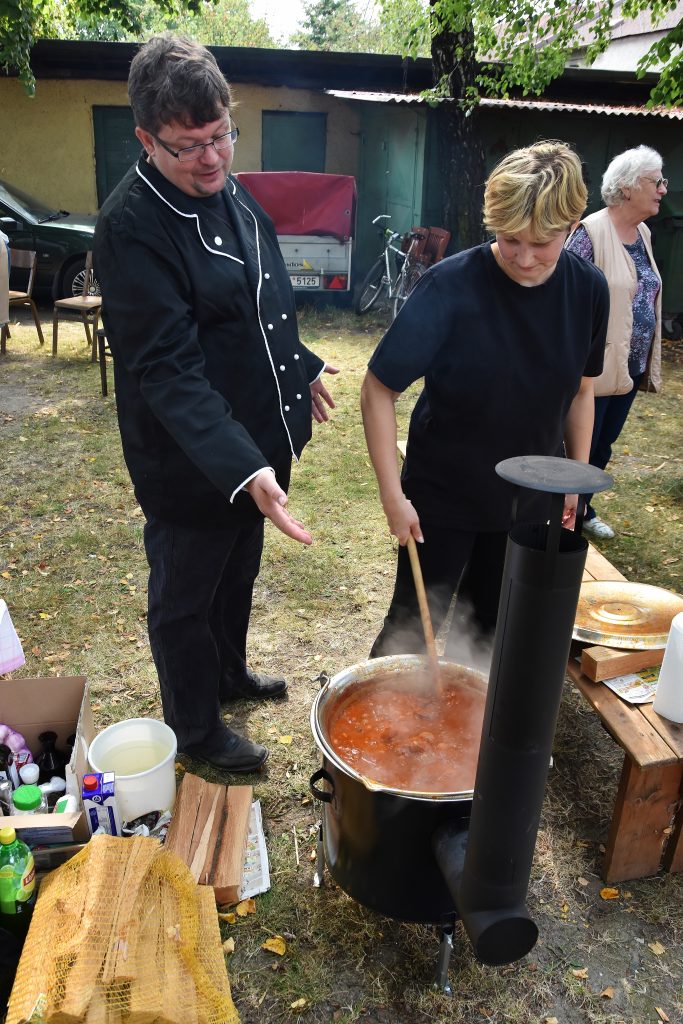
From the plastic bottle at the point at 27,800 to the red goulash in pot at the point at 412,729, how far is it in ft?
3.11

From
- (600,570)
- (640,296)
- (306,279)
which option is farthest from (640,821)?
(306,279)

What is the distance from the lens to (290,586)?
4.59 metres

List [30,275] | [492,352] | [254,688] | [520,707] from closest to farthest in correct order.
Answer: [520,707] → [492,352] → [254,688] → [30,275]

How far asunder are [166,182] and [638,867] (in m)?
2.74

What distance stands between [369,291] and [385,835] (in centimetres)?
1080

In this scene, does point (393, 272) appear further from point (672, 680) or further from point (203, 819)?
point (203, 819)

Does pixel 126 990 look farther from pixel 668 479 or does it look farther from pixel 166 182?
pixel 668 479

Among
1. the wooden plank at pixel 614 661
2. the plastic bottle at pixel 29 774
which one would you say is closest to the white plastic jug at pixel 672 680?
the wooden plank at pixel 614 661

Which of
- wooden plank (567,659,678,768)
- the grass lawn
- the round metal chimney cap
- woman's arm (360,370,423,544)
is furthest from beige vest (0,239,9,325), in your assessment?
the round metal chimney cap

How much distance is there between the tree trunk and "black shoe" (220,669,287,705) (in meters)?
8.29

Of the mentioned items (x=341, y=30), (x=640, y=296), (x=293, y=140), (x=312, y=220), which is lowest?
(x=312, y=220)

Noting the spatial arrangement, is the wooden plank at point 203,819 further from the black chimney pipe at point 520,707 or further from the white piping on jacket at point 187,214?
the white piping on jacket at point 187,214

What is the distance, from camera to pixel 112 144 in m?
13.3

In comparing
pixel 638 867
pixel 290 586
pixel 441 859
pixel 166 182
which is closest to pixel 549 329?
pixel 166 182
